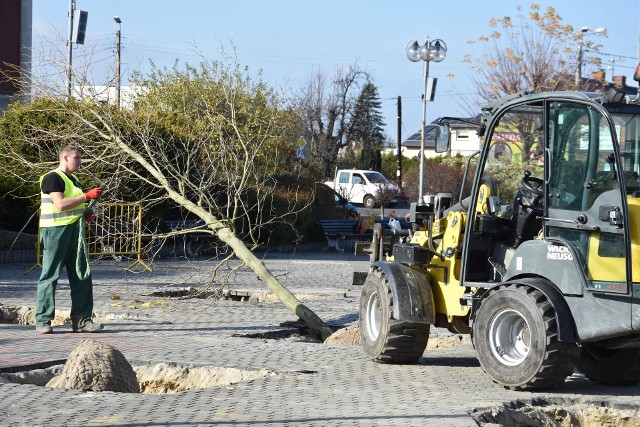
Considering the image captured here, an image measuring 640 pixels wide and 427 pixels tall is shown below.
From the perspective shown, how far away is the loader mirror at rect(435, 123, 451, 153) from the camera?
9.27m

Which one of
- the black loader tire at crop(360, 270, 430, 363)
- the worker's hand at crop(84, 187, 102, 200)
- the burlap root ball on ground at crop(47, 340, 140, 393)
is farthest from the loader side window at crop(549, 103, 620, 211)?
the worker's hand at crop(84, 187, 102, 200)

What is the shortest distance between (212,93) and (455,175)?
854 inches

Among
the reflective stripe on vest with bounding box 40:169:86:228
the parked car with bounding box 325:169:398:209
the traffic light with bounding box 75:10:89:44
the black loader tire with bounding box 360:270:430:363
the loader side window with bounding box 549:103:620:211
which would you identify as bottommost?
the black loader tire with bounding box 360:270:430:363

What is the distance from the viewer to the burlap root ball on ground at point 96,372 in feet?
25.3

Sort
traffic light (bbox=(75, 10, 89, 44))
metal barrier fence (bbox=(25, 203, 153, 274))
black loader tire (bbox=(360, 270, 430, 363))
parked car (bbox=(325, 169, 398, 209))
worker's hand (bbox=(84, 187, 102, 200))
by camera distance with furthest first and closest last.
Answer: parked car (bbox=(325, 169, 398, 209))
traffic light (bbox=(75, 10, 89, 44))
metal barrier fence (bbox=(25, 203, 153, 274))
worker's hand (bbox=(84, 187, 102, 200))
black loader tire (bbox=(360, 270, 430, 363))

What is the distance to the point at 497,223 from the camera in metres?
8.77

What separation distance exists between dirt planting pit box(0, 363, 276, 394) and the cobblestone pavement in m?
0.12

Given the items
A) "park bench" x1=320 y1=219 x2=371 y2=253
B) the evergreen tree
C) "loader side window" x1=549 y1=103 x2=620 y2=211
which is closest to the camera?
"loader side window" x1=549 y1=103 x2=620 y2=211

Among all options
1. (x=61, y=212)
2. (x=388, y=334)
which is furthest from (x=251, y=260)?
(x=388, y=334)

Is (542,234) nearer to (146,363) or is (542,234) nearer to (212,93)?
(146,363)

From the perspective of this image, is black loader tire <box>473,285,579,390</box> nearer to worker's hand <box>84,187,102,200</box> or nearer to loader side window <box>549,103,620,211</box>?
loader side window <box>549,103,620,211</box>

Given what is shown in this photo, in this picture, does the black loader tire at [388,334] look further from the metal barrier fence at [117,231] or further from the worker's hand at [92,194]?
the metal barrier fence at [117,231]

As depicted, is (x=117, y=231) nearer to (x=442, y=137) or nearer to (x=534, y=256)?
(x=442, y=137)

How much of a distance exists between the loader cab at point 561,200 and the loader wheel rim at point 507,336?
353 millimetres
